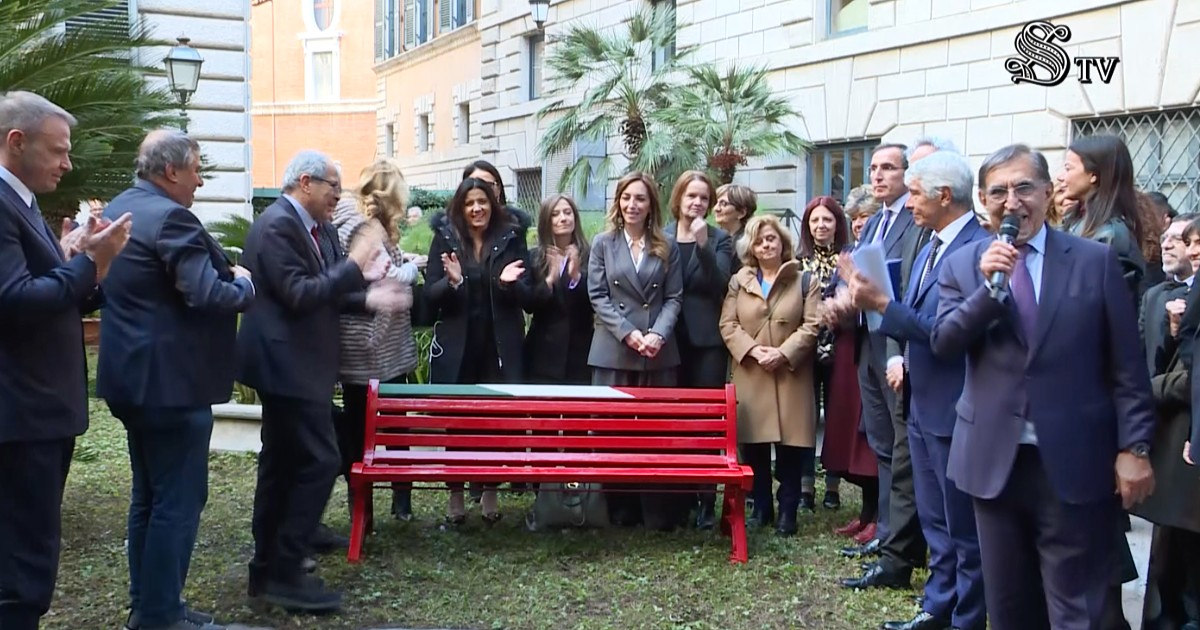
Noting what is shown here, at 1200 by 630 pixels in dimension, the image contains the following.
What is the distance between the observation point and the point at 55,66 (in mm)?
6477

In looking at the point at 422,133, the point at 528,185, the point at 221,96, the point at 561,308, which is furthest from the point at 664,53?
the point at 422,133

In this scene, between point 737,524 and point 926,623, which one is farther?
point 737,524

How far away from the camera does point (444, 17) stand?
37250 millimetres

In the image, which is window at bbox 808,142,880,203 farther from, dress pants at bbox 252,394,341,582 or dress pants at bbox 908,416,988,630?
dress pants at bbox 252,394,341,582

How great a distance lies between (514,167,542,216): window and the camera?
28516mm

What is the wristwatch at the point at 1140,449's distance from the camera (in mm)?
3738

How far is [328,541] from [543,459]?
4.06ft

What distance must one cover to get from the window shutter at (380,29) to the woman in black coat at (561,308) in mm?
38772

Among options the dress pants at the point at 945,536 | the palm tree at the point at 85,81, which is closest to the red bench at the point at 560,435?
the dress pants at the point at 945,536

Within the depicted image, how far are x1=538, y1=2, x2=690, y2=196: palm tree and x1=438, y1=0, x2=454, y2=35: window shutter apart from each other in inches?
629

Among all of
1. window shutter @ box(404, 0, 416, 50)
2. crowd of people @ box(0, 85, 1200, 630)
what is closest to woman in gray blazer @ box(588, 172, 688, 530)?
crowd of people @ box(0, 85, 1200, 630)

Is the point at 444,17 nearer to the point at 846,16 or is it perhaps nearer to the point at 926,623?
the point at 846,16

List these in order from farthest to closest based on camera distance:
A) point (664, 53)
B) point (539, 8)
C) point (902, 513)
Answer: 1. point (539, 8)
2. point (664, 53)
3. point (902, 513)

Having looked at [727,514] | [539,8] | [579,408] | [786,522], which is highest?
[539,8]
